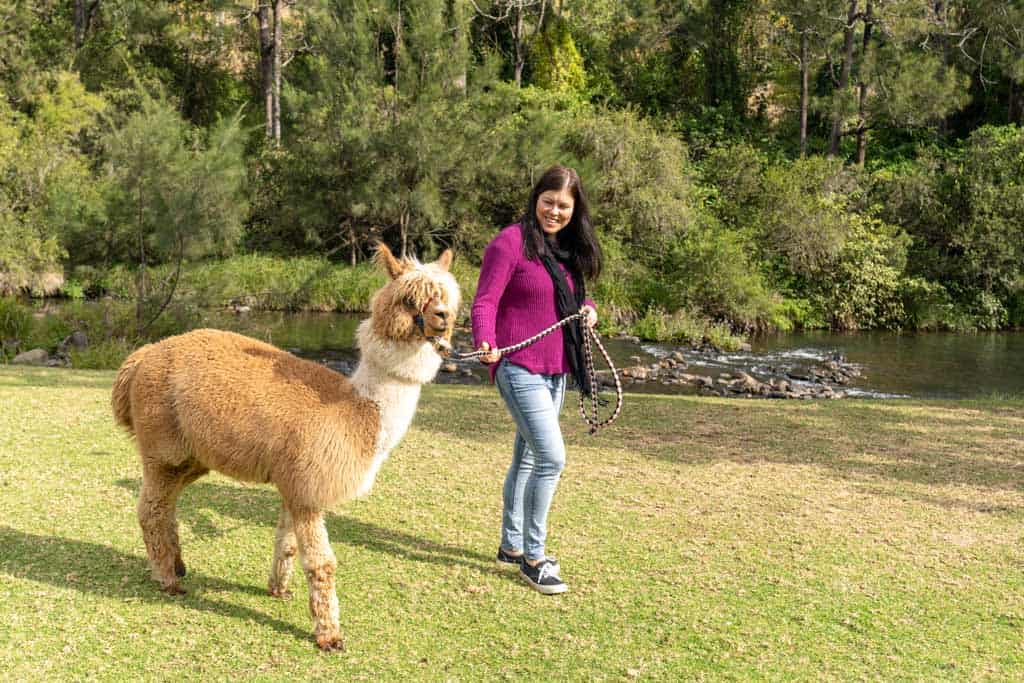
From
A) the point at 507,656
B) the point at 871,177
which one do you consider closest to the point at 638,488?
the point at 507,656

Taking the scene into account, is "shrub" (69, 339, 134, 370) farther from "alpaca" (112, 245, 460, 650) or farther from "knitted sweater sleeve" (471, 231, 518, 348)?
"knitted sweater sleeve" (471, 231, 518, 348)

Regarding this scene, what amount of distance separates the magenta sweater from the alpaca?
0.94 ft

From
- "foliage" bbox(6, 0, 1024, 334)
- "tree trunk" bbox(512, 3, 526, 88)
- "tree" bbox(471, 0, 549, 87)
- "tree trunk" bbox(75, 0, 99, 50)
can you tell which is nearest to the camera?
"foliage" bbox(6, 0, 1024, 334)

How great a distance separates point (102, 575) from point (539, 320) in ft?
8.35

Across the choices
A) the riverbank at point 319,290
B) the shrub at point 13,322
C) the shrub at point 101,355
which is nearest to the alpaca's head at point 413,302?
the shrub at point 101,355

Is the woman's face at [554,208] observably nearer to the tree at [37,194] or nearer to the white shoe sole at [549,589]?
the white shoe sole at [549,589]

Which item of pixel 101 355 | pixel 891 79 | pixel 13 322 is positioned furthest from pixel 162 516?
pixel 891 79

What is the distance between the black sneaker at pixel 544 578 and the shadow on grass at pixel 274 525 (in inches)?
7.9

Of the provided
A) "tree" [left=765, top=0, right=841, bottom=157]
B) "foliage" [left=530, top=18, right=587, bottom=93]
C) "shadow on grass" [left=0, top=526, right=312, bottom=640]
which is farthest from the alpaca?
"foliage" [left=530, top=18, right=587, bottom=93]

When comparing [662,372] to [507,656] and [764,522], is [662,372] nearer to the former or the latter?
[764,522]

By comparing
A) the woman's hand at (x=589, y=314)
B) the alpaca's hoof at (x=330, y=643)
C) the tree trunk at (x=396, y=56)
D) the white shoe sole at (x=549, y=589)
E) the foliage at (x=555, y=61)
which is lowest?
the alpaca's hoof at (x=330, y=643)

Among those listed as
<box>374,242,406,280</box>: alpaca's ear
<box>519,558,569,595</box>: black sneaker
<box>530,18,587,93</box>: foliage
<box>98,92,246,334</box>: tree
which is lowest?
<box>519,558,569,595</box>: black sneaker

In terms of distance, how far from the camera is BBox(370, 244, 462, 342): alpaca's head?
3516 mm

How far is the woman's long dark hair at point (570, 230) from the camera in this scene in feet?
13.7
